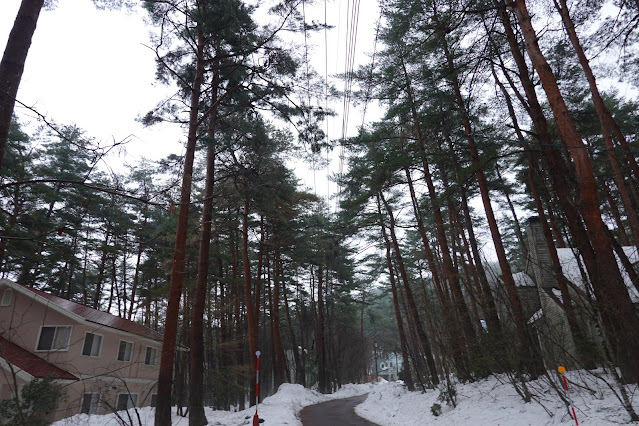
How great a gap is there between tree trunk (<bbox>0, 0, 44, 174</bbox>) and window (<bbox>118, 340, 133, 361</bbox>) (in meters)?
17.8

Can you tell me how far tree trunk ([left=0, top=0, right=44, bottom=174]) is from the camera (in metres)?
3.86

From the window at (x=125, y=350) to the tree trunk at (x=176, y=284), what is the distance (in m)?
11.5

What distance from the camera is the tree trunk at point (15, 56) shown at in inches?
152

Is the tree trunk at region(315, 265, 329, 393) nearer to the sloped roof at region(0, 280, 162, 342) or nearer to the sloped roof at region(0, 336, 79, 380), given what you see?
the sloped roof at region(0, 280, 162, 342)

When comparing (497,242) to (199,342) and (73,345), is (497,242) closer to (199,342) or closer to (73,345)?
(199,342)

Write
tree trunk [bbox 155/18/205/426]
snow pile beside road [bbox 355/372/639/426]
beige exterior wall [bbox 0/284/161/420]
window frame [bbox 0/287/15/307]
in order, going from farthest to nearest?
window frame [bbox 0/287/15/307] < beige exterior wall [bbox 0/284/161/420] < tree trunk [bbox 155/18/205/426] < snow pile beside road [bbox 355/372/639/426]

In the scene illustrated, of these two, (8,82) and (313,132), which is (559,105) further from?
(8,82)

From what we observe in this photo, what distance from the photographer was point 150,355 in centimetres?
2117

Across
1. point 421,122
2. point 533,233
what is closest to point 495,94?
point 421,122

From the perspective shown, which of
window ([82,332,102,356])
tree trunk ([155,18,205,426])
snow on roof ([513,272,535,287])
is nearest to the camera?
tree trunk ([155,18,205,426])

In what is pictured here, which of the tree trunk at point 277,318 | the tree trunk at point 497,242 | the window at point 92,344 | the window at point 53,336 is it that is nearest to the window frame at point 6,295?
the window at point 53,336

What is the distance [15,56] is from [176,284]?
666 centimetres

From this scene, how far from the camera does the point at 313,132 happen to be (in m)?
10.6

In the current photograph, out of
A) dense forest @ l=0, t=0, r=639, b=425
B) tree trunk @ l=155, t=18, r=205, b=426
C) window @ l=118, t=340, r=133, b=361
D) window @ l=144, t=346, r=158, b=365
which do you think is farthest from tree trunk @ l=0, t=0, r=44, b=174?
window @ l=144, t=346, r=158, b=365
